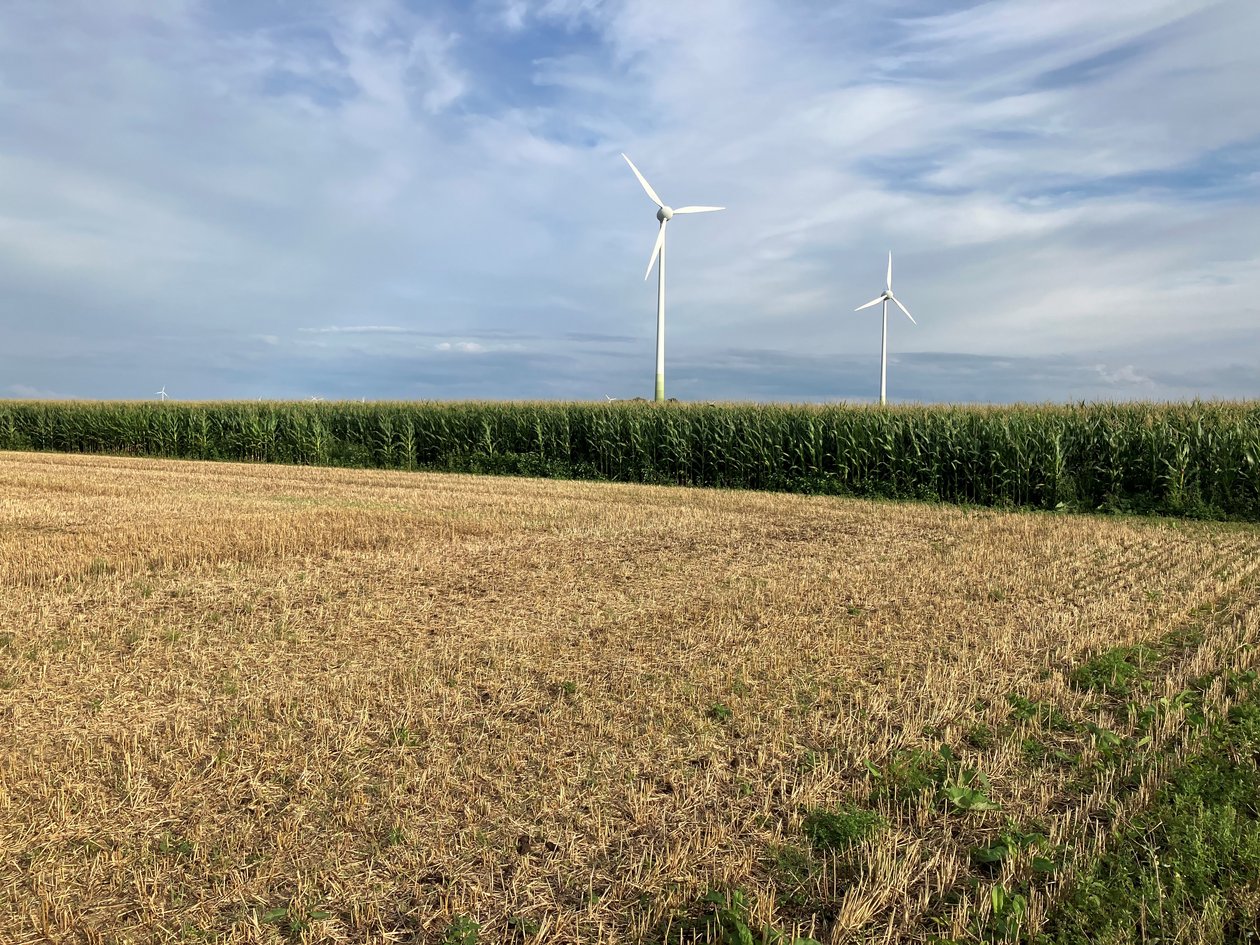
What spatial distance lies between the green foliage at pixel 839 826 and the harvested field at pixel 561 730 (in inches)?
2.2

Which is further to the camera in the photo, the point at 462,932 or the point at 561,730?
the point at 561,730

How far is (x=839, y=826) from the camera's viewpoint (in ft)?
14.6

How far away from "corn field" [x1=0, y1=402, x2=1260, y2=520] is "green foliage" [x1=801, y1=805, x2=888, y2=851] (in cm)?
1877

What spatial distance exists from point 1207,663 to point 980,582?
359 cm

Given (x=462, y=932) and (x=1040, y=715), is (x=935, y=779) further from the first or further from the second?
(x=462, y=932)

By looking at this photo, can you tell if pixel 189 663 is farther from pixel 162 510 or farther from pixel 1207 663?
pixel 162 510

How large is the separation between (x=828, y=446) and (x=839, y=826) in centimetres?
2148

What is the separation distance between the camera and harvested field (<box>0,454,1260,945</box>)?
3.96 metres

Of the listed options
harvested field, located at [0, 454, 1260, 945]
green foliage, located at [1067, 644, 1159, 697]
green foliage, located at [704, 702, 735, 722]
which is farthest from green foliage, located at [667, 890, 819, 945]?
green foliage, located at [1067, 644, 1159, 697]

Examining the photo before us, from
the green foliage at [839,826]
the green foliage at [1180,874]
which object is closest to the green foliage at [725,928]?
the green foliage at [839,826]

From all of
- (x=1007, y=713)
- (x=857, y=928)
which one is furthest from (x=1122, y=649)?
(x=857, y=928)

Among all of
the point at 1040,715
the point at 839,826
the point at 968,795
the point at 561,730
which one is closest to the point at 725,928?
the point at 839,826

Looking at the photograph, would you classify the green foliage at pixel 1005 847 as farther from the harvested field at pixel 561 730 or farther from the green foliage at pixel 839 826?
the green foliage at pixel 839 826

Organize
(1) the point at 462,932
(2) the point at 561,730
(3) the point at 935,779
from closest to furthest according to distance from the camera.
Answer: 1. (1) the point at 462,932
2. (3) the point at 935,779
3. (2) the point at 561,730
